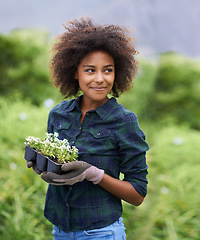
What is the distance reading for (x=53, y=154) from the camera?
4.59 feet

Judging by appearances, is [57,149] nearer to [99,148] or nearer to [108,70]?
[99,148]

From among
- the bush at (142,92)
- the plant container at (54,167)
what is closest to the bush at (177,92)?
the bush at (142,92)

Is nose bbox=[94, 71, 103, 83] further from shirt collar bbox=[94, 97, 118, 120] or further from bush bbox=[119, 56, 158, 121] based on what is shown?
bush bbox=[119, 56, 158, 121]

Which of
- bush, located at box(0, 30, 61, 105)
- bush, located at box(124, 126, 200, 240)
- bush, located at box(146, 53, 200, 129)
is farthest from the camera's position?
bush, located at box(146, 53, 200, 129)

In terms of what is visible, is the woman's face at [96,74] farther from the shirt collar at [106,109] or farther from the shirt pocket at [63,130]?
the shirt pocket at [63,130]

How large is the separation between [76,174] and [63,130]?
296 mm

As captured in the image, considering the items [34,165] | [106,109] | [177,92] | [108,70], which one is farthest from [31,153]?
[177,92]

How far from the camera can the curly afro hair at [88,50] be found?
1442mm

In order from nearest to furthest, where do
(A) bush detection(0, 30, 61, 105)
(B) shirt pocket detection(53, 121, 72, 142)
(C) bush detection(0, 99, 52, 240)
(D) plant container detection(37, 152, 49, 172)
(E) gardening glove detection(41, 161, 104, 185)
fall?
(E) gardening glove detection(41, 161, 104, 185) < (D) plant container detection(37, 152, 49, 172) < (B) shirt pocket detection(53, 121, 72, 142) < (C) bush detection(0, 99, 52, 240) < (A) bush detection(0, 30, 61, 105)

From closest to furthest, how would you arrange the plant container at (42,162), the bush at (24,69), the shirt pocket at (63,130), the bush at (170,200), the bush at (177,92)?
the plant container at (42,162) → the shirt pocket at (63,130) → the bush at (170,200) → the bush at (24,69) → the bush at (177,92)

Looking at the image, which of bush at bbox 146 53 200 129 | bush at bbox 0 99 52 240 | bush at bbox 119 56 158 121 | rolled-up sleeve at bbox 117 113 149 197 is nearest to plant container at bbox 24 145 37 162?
rolled-up sleeve at bbox 117 113 149 197

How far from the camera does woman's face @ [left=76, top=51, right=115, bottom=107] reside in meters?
1.43

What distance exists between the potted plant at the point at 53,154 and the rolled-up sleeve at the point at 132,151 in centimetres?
21

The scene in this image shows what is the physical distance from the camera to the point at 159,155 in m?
4.21
